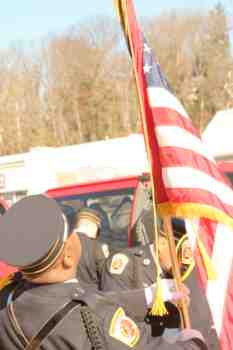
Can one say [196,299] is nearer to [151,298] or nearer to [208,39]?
[151,298]

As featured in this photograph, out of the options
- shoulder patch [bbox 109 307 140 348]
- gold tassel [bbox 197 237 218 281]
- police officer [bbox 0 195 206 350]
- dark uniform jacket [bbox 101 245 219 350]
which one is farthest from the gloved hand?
dark uniform jacket [bbox 101 245 219 350]

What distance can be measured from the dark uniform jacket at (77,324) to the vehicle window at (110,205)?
4.11m

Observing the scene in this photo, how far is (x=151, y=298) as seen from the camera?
3.30 m

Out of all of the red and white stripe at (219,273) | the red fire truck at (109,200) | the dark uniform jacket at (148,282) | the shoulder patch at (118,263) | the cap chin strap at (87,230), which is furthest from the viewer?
the red fire truck at (109,200)

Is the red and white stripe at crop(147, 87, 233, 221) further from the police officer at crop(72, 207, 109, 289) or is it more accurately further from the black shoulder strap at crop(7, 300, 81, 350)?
the police officer at crop(72, 207, 109, 289)

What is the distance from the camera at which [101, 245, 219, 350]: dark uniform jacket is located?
349cm

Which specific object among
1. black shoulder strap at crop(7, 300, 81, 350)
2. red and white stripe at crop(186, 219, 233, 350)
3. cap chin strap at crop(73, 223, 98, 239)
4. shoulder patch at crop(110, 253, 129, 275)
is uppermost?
cap chin strap at crop(73, 223, 98, 239)

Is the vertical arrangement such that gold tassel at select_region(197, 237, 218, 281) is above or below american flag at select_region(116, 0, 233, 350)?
below

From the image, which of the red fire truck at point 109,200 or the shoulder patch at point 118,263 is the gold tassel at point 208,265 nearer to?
the shoulder patch at point 118,263

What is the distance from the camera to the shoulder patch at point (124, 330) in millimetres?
2322

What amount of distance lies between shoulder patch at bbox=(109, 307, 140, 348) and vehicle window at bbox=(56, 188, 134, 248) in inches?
165

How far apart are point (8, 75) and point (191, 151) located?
5096cm

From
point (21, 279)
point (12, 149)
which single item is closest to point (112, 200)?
point (21, 279)

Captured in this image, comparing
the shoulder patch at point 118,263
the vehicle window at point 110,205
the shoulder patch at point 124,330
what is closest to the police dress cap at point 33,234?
the shoulder patch at point 124,330
